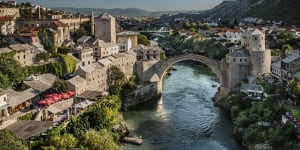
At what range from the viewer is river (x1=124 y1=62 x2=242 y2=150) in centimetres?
2270

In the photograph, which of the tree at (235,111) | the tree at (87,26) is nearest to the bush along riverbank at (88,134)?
the tree at (235,111)

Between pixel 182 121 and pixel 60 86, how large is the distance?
25.4 ft

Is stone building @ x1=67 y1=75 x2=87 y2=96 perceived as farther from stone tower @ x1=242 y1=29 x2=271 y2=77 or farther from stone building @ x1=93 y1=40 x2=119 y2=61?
stone tower @ x1=242 y1=29 x2=271 y2=77

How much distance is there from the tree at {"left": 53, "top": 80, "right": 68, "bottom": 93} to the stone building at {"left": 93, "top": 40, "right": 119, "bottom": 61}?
30.8 feet

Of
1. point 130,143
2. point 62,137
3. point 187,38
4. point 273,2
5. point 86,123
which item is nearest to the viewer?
point 62,137

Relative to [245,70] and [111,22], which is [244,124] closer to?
[245,70]

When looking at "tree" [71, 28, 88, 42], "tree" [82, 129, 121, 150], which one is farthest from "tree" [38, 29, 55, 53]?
"tree" [82, 129, 121, 150]

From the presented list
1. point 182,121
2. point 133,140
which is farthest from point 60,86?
point 182,121

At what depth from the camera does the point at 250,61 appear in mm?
31266

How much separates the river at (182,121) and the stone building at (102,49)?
18.6ft

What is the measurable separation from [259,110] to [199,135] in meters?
3.57

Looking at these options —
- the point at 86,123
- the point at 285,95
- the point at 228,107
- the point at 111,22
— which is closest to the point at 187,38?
the point at 111,22

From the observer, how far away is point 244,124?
23.3 m

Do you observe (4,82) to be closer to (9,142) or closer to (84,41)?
(9,142)
